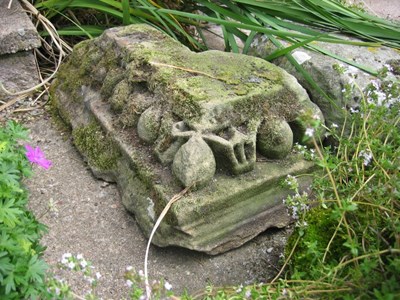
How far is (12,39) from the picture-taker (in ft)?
7.36

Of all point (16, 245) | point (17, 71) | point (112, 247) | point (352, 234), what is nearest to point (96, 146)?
point (112, 247)

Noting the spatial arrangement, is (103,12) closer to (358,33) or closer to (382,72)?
(358,33)

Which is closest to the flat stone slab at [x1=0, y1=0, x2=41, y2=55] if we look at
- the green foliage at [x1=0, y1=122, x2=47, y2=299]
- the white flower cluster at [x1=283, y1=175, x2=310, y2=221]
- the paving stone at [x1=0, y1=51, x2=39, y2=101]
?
the paving stone at [x1=0, y1=51, x2=39, y2=101]

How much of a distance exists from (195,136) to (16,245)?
2.06 feet

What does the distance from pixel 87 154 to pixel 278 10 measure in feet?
3.66

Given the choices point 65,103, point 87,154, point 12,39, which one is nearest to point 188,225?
point 87,154

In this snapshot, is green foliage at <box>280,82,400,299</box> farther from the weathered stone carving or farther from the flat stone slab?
the flat stone slab

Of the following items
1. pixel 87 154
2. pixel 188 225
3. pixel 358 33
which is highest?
pixel 358 33

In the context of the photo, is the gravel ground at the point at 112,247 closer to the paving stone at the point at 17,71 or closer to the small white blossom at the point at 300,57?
the paving stone at the point at 17,71

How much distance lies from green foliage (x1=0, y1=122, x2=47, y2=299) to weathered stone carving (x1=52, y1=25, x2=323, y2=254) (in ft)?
1.41

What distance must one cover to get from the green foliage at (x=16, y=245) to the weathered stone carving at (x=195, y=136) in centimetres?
43

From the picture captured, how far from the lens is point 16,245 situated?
124 centimetres

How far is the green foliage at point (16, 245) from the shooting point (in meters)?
1.21

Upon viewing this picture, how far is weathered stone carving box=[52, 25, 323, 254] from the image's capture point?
162cm
